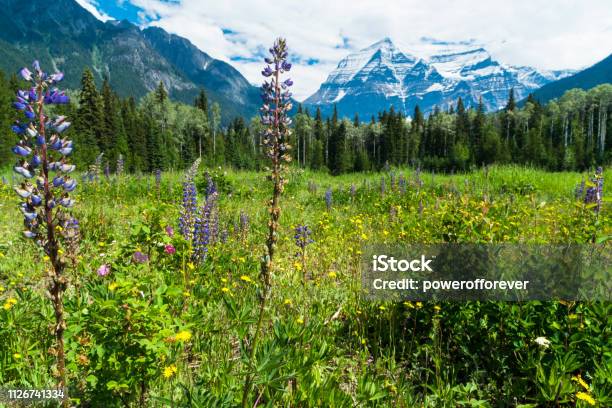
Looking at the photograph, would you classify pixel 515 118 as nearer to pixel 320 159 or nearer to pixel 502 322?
pixel 320 159

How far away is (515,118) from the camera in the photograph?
90250mm

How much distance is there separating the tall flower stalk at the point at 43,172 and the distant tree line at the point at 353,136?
37354 millimetres

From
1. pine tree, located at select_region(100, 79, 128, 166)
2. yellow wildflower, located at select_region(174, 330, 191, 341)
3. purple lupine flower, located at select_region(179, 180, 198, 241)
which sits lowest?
yellow wildflower, located at select_region(174, 330, 191, 341)

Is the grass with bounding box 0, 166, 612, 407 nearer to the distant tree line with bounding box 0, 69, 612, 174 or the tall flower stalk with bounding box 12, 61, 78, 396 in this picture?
the tall flower stalk with bounding box 12, 61, 78, 396

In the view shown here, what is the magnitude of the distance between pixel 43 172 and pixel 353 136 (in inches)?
4469

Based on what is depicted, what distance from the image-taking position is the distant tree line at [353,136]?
48219 mm

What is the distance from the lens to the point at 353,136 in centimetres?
11212

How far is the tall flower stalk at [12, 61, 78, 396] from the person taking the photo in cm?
169

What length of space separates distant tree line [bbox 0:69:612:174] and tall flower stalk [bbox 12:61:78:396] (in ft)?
123

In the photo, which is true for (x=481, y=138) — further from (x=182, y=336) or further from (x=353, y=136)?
(x=182, y=336)

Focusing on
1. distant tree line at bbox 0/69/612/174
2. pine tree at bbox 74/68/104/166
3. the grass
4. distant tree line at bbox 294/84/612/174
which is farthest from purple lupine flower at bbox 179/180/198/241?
distant tree line at bbox 294/84/612/174

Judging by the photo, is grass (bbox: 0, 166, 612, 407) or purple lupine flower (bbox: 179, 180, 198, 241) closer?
grass (bbox: 0, 166, 612, 407)

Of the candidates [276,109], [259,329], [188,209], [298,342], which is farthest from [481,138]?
[259,329]

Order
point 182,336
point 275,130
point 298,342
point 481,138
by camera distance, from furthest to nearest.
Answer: point 481,138
point 298,342
point 182,336
point 275,130
